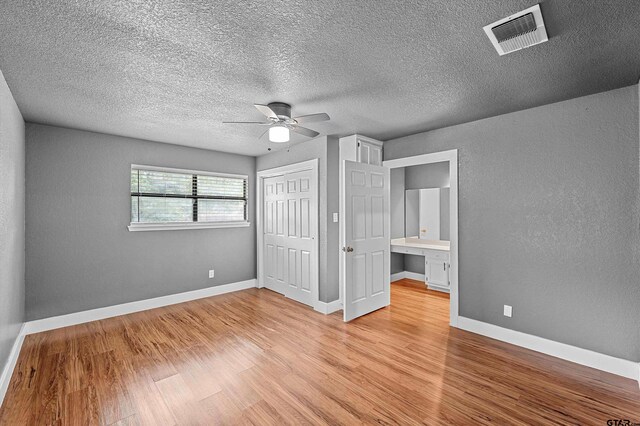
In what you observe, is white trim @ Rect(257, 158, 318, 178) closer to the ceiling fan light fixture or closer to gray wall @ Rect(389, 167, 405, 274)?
the ceiling fan light fixture

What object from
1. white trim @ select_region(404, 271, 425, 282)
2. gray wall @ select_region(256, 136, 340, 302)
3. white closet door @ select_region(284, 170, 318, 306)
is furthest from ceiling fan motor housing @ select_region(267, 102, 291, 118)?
white trim @ select_region(404, 271, 425, 282)

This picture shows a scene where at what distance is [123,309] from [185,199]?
1807 mm

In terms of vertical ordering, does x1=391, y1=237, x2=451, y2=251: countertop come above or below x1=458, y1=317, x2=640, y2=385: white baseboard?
above

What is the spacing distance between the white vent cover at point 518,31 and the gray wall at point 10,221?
3567mm

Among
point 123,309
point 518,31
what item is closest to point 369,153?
point 518,31

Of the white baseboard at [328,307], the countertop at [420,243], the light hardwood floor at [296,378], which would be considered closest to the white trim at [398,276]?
the countertop at [420,243]

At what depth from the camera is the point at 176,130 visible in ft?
12.5

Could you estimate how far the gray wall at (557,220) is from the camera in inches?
100

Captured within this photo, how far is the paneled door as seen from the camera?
173 inches

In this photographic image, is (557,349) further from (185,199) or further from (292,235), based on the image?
→ (185,199)

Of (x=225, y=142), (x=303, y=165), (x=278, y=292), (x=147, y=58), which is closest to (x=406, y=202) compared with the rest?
(x=303, y=165)

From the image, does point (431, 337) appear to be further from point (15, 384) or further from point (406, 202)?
point (15, 384)

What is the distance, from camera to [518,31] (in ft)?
5.68

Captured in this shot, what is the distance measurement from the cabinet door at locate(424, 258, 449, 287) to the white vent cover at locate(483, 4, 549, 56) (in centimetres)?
374
